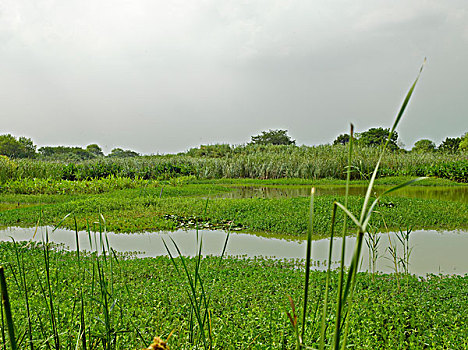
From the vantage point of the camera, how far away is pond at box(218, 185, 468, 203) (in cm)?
1245

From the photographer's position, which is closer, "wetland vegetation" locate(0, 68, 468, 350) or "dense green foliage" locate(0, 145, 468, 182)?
"wetland vegetation" locate(0, 68, 468, 350)

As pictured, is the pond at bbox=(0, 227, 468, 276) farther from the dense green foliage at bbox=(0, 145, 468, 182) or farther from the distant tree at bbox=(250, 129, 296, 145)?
the distant tree at bbox=(250, 129, 296, 145)

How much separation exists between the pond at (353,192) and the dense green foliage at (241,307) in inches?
269

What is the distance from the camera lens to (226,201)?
1037cm

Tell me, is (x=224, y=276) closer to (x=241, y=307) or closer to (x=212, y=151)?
(x=241, y=307)

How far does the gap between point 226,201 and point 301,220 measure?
10.3 ft

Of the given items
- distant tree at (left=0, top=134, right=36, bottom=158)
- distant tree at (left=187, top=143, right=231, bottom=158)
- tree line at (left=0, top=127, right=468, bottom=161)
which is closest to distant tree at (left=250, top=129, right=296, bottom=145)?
tree line at (left=0, top=127, right=468, bottom=161)

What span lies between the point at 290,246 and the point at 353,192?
823 centimetres

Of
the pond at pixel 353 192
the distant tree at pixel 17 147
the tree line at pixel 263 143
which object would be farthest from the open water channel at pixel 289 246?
the distant tree at pixel 17 147

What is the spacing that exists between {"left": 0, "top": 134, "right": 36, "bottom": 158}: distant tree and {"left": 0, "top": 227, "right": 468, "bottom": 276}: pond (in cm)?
4833

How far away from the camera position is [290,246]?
254 inches

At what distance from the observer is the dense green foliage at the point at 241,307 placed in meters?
2.66

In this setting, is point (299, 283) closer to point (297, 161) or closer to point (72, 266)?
point (72, 266)

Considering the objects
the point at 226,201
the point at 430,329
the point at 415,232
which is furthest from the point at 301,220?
the point at 430,329
